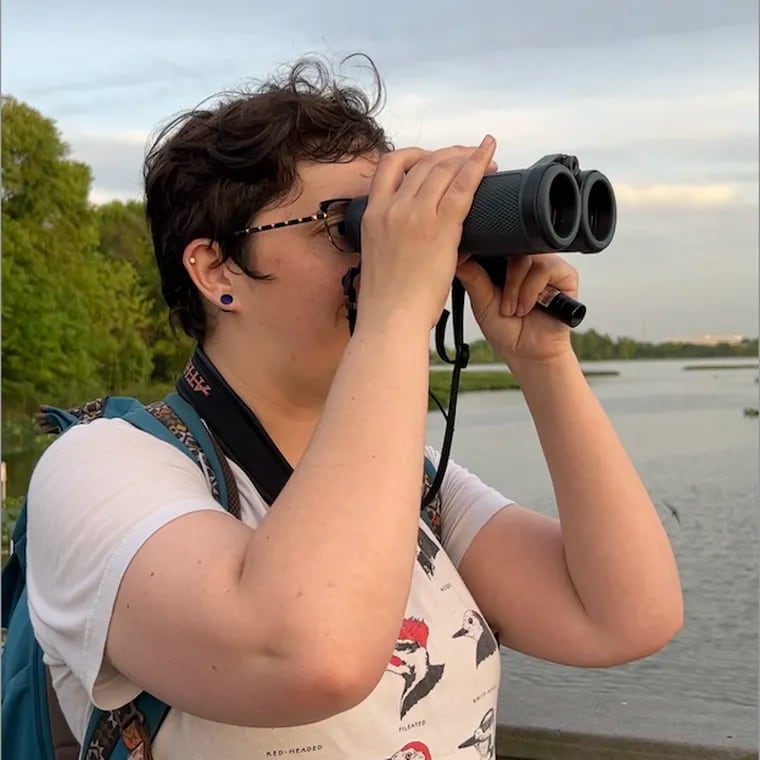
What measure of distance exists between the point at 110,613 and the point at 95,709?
0.16 meters

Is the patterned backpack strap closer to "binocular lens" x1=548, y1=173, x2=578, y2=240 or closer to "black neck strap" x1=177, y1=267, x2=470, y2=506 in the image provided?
"black neck strap" x1=177, y1=267, x2=470, y2=506

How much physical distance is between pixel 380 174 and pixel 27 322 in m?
16.3

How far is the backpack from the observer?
90 centimetres

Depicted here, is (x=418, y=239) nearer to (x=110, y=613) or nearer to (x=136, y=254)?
(x=110, y=613)

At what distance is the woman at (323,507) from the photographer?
0.76 m

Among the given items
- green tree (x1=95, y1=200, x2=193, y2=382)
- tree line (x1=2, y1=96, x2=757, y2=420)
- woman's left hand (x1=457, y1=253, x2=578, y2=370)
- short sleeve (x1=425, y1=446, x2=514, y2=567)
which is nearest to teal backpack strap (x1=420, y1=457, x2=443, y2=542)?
short sleeve (x1=425, y1=446, x2=514, y2=567)

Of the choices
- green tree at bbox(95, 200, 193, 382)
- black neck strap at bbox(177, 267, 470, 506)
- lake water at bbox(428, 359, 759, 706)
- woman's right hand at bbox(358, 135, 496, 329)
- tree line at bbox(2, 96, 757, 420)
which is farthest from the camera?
green tree at bbox(95, 200, 193, 382)

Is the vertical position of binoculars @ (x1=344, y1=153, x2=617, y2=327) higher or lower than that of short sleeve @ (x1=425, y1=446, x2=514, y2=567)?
higher

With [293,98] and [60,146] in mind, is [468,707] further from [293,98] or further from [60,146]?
[60,146]

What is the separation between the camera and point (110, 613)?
0.81m

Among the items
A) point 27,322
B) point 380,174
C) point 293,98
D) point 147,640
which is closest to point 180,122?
point 293,98

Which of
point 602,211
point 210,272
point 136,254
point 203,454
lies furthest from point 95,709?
point 136,254

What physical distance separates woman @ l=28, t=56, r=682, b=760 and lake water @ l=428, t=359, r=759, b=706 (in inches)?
6.9

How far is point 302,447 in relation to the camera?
1097 millimetres
